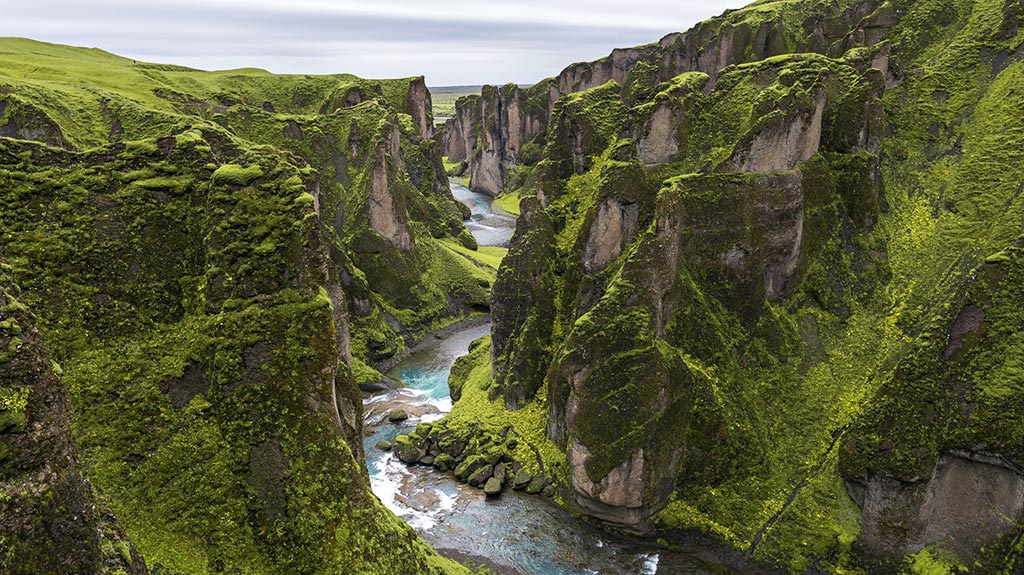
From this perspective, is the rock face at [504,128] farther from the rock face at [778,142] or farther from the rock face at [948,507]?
the rock face at [948,507]

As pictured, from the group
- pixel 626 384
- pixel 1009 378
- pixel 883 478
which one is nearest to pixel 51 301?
pixel 626 384

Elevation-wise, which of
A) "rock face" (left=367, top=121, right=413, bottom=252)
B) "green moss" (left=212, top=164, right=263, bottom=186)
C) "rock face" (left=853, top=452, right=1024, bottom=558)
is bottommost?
"rock face" (left=853, top=452, right=1024, bottom=558)

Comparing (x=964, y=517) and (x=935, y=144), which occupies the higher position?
(x=935, y=144)

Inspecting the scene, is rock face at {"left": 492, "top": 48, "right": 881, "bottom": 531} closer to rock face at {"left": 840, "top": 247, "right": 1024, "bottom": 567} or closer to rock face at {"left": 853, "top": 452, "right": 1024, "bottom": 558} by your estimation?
rock face at {"left": 853, "top": 452, "right": 1024, "bottom": 558}

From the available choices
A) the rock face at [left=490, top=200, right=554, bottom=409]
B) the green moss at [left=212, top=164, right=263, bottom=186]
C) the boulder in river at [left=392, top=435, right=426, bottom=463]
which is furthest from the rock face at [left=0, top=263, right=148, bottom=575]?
the rock face at [left=490, top=200, right=554, bottom=409]

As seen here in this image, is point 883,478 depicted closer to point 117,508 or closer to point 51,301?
point 117,508

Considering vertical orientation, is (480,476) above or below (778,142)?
below

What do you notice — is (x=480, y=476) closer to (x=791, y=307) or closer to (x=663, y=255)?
(x=663, y=255)

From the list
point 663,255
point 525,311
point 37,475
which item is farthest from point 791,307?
point 37,475
